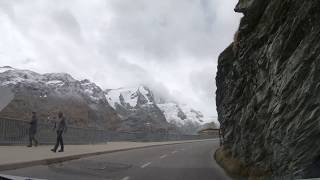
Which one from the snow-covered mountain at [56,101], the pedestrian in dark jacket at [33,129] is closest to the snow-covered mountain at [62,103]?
the snow-covered mountain at [56,101]

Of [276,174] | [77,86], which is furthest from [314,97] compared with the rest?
[77,86]

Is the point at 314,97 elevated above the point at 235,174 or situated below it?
above

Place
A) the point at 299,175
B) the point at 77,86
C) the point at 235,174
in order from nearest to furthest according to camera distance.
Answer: the point at 299,175, the point at 235,174, the point at 77,86

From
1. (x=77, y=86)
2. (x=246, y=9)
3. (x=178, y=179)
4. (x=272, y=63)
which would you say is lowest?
(x=178, y=179)

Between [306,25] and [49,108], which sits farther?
[49,108]

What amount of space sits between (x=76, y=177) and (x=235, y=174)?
5.23 metres

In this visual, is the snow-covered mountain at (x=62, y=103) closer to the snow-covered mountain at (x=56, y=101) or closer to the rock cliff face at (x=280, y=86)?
the snow-covered mountain at (x=56, y=101)

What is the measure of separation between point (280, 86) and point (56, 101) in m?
65.5

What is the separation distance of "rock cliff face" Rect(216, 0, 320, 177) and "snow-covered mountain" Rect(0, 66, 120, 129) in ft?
95.2

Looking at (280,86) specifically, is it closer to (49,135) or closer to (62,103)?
(49,135)

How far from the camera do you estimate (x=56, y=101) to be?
75688 millimetres

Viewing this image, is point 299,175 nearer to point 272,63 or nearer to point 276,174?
point 276,174

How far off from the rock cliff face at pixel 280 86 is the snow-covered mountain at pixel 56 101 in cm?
2901

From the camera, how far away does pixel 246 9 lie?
18.0 metres
